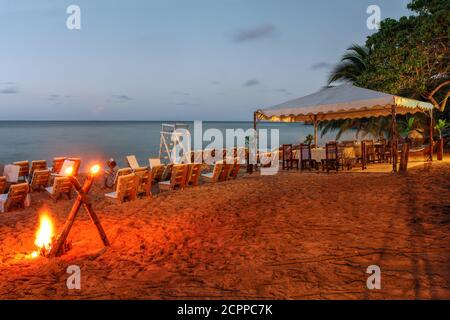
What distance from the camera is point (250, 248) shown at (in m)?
4.44

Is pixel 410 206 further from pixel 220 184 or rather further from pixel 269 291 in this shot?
pixel 220 184

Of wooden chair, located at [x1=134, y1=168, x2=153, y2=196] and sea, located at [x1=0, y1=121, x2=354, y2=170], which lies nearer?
wooden chair, located at [x1=134, y1=168, x2=153, y2=196]

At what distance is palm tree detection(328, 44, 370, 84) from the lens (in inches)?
934

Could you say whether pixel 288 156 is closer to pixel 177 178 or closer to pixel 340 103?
pixel 340 103

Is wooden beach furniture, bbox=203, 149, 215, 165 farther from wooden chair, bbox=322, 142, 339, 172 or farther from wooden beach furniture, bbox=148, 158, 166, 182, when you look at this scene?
wooden chair, bbox=322, 142, 339, 172

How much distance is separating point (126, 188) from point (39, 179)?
3.52m

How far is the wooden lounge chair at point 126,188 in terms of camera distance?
750 cm

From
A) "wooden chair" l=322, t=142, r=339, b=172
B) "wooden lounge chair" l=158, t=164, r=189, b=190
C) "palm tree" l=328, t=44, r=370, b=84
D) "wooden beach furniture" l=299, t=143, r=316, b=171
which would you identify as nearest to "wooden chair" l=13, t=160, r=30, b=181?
"wooden lounge chair" l=158, t=164, r=189, b=190

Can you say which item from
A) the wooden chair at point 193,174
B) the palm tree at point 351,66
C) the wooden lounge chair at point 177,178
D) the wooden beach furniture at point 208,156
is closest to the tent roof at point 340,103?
the wooden chair at point 193,174

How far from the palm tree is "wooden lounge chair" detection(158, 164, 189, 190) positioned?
59.2 ft

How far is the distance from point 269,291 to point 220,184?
6890mm

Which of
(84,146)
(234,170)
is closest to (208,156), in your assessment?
(234,170)
